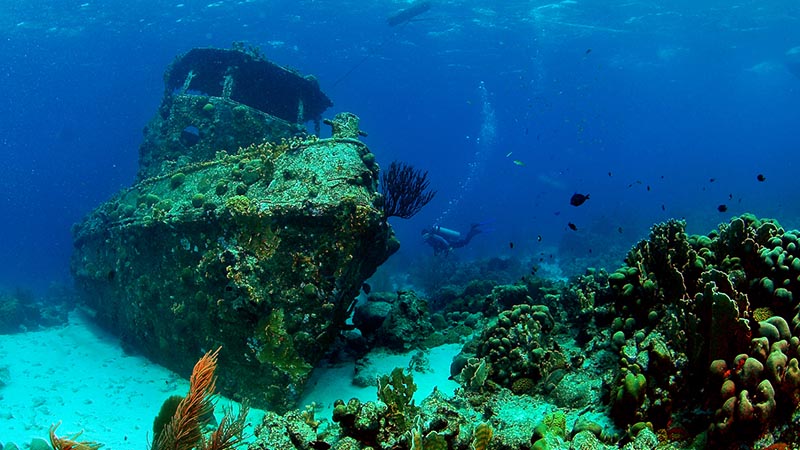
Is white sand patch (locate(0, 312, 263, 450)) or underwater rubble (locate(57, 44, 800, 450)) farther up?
underwater rubble (locate(57, 44, 800, 450))

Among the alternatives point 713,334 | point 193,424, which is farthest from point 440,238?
point 193,424

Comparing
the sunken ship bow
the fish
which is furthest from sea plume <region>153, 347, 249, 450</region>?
the fish

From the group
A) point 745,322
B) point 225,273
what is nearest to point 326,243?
point 225,273

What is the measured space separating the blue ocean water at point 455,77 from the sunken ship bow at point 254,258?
8.02 m

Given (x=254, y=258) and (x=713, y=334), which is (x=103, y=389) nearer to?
(x=254, y=258)

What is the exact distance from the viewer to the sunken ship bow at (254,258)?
6.82m

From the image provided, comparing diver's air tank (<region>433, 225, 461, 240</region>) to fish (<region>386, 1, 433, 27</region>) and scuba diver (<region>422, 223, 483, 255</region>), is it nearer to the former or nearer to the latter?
scuba diver (<region>422, 223, 483, 255</region>)

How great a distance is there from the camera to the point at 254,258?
22.9 ft

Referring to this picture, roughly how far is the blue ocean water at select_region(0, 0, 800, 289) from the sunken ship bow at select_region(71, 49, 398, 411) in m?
8.02

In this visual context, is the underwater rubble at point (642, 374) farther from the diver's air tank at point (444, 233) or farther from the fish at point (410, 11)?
the fish at point (410, 11)

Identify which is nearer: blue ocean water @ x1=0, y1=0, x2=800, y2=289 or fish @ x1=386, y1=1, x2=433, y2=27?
fish @ x1=386, y1=1, x2=433, y2=27

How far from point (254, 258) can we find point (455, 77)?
47723mm

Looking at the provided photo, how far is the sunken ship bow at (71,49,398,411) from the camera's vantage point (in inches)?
269

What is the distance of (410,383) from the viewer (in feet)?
14.2
